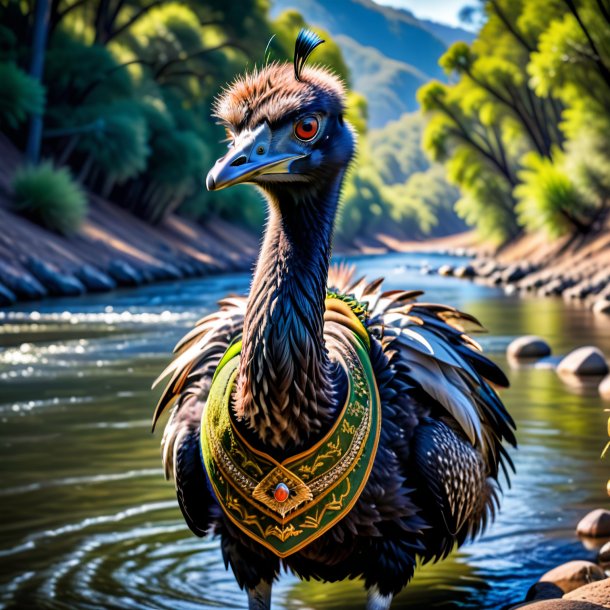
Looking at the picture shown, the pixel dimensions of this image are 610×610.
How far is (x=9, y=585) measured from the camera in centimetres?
586

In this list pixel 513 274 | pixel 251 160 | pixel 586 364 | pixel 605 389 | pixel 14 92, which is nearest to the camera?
pixel 251 160

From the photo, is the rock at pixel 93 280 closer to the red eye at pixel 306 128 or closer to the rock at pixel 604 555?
the rock at pixel 604 555

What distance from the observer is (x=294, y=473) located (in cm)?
423

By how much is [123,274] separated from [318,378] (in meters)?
27.5

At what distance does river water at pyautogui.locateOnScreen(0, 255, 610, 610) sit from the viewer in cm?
582

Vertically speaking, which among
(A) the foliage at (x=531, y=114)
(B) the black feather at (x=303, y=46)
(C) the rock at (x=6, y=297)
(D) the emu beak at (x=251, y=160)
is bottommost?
(C) the rock at (x=6, y=297)

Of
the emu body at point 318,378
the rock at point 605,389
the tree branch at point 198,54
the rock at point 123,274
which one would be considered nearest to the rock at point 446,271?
the tree branch at point 198,54

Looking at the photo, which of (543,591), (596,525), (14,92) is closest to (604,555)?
(596,525)

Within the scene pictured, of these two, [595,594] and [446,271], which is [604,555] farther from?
[446,271]

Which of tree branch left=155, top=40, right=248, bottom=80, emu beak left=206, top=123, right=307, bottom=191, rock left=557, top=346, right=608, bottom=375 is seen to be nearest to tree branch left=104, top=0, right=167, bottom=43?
tree branch left=155, top=40, right=248, bottom=80

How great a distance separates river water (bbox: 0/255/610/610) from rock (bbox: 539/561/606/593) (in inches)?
7.9

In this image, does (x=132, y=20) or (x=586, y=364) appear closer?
(x=586, y=364)

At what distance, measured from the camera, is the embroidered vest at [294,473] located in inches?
167

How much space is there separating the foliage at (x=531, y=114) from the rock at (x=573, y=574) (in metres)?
24.0
